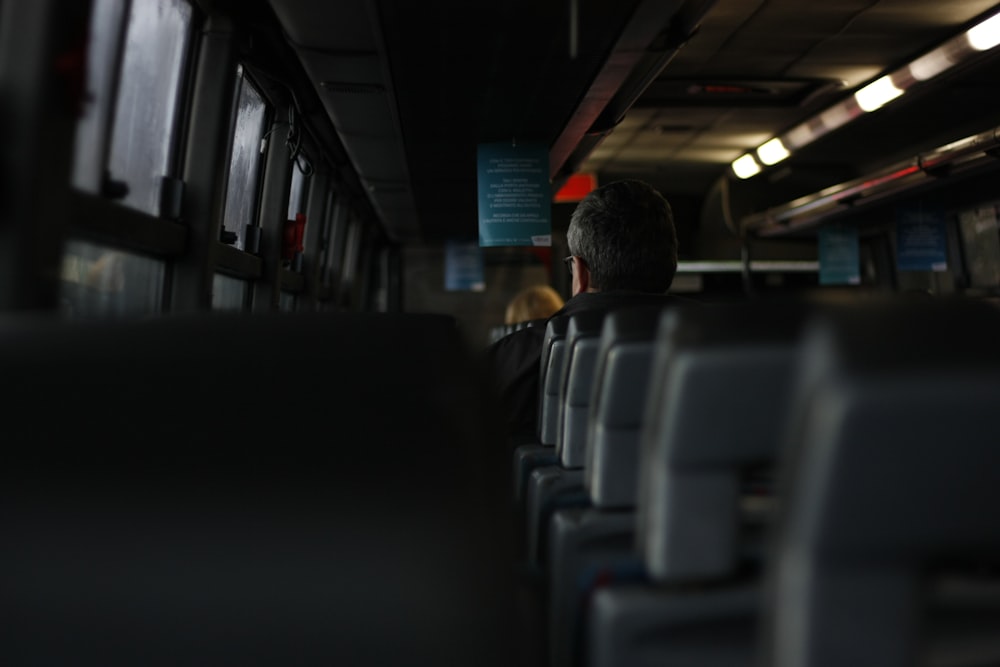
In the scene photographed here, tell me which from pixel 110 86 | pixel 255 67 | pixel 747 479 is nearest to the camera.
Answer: pixel 747 479

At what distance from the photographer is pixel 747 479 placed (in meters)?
1.97

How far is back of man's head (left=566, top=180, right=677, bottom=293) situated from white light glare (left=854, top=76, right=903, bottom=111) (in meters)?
5.83

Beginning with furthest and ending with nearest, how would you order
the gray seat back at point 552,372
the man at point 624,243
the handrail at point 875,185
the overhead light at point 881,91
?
1. the handrail at point 875,185
2. the overhead light at point 881,91
3. the man at point 624,243
4. the gray seat back at point 552,372

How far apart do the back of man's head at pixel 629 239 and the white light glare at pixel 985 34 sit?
15.3ft

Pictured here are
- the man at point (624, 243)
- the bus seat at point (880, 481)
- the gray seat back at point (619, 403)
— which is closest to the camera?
the bus seat at point (880, 481)

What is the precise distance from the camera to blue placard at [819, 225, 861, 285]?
13.3m

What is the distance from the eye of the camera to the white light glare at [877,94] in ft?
28.3

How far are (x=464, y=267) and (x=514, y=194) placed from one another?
8.23 meters

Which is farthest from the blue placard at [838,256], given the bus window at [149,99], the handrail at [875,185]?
the bus window at [149,99]

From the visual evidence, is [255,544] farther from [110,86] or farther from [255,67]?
[255,67]

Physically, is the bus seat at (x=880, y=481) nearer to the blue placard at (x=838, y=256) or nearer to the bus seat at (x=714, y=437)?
the bus seat at (x=714, y=437)

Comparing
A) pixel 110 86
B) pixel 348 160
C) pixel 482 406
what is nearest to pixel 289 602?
pixel 482 406

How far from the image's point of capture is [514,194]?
8.76m

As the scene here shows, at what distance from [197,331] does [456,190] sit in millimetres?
9920
